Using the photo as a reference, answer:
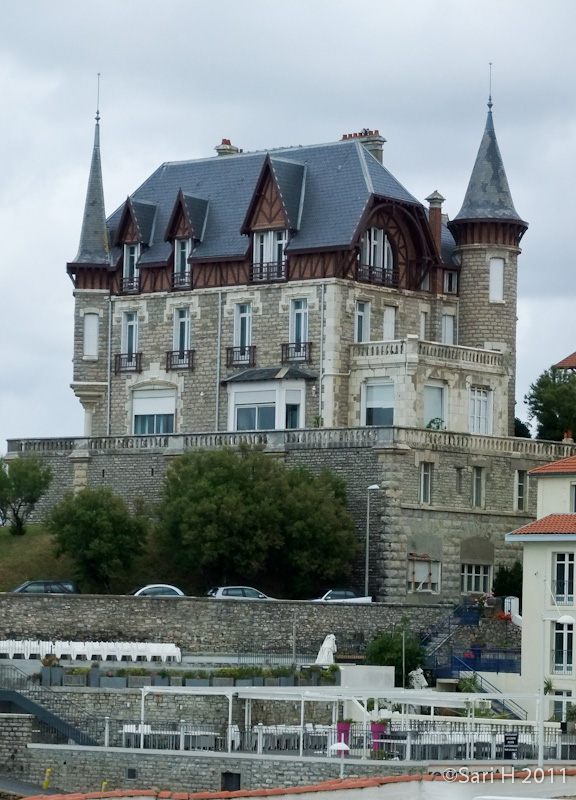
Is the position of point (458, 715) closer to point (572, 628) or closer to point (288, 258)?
point (572, 628)

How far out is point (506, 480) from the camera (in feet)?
260

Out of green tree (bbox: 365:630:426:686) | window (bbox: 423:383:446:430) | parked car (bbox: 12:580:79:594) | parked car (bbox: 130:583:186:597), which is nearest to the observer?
green tree (bbox: 365:630:426:686)

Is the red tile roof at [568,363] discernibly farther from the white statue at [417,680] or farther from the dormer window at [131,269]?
the white statue at [417,680]

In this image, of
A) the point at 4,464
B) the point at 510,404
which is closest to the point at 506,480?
the point at 510,404

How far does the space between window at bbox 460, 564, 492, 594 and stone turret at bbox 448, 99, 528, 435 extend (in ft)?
30.7

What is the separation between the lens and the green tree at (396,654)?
2712 inches

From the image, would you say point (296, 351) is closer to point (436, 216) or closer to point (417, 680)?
point (436, 216)

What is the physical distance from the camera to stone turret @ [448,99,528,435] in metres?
84.8

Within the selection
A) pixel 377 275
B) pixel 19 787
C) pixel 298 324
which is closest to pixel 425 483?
pixel 298 324

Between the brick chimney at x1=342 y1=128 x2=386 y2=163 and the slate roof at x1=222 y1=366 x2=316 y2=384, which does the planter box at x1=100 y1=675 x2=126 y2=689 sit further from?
the brick chimney at x1=342 y1=128 x2=386 y2=163

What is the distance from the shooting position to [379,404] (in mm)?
80188

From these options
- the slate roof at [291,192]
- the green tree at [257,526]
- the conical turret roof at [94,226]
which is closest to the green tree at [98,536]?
the green tree at [257,526]

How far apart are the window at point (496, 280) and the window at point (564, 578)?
1929 centimetres

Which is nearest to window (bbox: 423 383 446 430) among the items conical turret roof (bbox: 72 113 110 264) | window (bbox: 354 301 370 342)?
window (bbox: 354 301 370 342)
